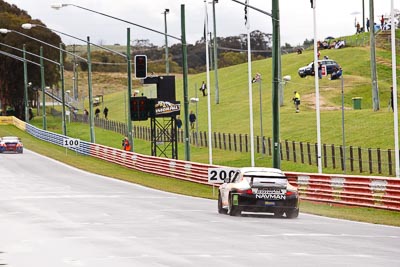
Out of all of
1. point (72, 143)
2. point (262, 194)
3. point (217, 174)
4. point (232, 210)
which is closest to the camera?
point (262, 194)

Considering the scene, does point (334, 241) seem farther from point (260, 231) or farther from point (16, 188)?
point (16, 188)

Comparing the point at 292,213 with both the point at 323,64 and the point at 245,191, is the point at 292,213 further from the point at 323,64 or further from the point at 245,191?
the point at 323,64

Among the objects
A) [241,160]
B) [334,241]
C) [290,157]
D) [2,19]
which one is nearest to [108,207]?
[334,241]

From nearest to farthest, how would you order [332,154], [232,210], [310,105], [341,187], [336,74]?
1. [232,210]
2. [341,187]
3. [332,154]
4. [336,74]
5. [310,105]

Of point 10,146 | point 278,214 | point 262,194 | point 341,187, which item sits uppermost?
point 10,146

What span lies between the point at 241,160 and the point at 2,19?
80274 mm

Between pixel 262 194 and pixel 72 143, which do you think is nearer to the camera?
pixel 262 194

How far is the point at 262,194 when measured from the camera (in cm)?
2816

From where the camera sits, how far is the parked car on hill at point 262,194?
28156 mm

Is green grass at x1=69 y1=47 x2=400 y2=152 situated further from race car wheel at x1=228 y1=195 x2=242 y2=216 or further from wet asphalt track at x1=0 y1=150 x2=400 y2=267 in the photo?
race car wheel at x1=228 y1=195 x2=242 y2=216

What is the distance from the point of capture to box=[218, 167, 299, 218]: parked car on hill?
28.2 metres

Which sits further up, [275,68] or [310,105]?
[275,68]

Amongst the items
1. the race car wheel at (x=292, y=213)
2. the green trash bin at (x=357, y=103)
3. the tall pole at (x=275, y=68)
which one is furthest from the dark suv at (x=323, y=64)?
the race car wheel at (x=292, y=213)

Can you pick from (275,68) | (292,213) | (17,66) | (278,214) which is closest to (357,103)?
(275,68)
